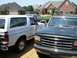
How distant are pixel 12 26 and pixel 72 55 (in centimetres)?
318

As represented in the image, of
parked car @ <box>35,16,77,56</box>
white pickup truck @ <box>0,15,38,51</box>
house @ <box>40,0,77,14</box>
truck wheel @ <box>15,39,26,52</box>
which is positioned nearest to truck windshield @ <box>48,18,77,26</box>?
parked car @ <box>35,16,77,56</box>

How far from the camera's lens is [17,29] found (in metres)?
8.80

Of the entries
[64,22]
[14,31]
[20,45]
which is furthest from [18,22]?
[64,22]

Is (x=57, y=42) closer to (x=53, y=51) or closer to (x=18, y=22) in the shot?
(x=53, y=51)

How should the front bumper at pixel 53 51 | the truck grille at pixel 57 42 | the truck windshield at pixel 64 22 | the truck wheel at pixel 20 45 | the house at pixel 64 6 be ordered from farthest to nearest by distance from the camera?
the house at pixel 64 6 → the truck wheel at pixel 20 45 → the truck windshield at pixel 64 22 → the truck grille at pixel 57 42 → the front bumper at pixel 53 51

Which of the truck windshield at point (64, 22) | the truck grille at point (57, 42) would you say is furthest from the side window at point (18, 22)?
the truck grille at point (57, 42)

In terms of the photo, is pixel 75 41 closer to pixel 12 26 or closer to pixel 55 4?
pixel 12 26

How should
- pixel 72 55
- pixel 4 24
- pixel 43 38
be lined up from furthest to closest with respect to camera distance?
pixel 4 24 < pixel 43 38 < pixel 72 55

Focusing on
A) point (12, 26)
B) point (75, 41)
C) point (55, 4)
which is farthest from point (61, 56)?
point (55, 4)

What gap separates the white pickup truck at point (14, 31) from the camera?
786 centimetres

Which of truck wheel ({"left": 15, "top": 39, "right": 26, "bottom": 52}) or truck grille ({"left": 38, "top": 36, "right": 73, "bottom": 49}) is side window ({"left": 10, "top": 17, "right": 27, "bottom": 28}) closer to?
truck wheel ({"left": 15, "top": 39, "right": 26, "bottom": 52})

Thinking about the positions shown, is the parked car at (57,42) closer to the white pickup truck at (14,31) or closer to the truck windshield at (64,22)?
the truck windshield at (64,22)

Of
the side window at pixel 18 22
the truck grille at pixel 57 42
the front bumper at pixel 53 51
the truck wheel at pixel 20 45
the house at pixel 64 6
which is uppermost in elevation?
the house at pixel 64 6

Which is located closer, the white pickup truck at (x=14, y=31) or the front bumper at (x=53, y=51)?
the front bumper at (x=53, y=51)
